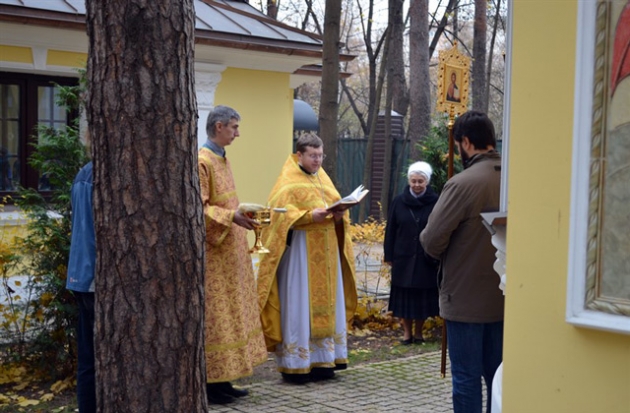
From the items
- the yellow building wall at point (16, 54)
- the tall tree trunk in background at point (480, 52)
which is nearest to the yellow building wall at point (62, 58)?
the yellow building wall at point (16, 54)

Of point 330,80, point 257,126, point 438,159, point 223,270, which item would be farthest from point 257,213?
point 257,126

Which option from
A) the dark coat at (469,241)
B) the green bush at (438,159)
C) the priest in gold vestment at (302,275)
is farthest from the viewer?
the green bush at (438,159)

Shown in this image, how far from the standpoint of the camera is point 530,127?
326 cm

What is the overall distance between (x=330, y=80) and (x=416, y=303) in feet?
11.8

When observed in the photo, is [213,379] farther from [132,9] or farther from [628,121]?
[628,121]

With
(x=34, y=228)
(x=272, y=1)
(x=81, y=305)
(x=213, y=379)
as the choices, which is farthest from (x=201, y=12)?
(x=272, y=1)

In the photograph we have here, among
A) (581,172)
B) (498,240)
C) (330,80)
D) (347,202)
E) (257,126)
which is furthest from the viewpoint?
(257,126)

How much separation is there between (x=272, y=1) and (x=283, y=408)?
18.0 meters

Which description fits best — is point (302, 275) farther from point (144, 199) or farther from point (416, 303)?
point (144, 199)

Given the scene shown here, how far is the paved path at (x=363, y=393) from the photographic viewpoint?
21.9 ft

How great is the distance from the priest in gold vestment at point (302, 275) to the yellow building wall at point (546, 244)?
→ 400cm

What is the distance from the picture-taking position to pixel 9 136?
10375 mm

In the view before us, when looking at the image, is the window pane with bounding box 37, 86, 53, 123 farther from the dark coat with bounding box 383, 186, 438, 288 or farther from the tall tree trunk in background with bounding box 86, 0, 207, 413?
the tall tree trunk in background with bounding box 86, 0, 207, 413

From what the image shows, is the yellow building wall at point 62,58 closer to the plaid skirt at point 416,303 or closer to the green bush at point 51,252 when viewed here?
the green bush at point 51,252
